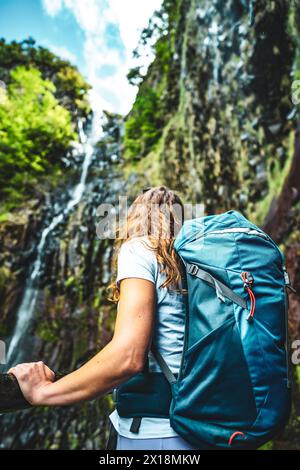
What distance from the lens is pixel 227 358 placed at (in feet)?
3.74

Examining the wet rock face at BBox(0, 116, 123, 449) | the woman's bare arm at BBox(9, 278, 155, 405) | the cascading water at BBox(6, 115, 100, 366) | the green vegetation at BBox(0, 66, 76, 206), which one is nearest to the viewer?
the woman's bare arm at BBox(9, 278, 155, 405)

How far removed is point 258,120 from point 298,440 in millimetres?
4024

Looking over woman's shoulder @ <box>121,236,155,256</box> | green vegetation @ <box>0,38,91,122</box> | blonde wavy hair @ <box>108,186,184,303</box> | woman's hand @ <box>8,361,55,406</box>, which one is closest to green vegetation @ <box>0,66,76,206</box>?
green vegetation @ <box>0,38,91,122</box>

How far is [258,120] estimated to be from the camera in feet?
17.5

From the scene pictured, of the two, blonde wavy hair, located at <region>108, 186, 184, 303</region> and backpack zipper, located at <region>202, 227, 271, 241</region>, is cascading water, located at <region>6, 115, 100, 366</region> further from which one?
backpack zipper, located at <region>202, 227, 271, 241</region>

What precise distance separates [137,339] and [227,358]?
279 millimetres

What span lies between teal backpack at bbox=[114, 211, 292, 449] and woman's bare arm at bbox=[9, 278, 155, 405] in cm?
16

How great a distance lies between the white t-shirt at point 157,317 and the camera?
1.25 m

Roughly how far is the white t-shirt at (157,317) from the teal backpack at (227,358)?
0.03m

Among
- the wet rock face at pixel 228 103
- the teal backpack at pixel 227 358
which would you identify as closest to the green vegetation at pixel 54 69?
the wet rock face at pixel 228 103

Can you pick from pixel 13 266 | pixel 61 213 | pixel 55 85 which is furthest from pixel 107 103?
pixel 13 266

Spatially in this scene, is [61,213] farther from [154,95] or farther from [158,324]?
[158,324]

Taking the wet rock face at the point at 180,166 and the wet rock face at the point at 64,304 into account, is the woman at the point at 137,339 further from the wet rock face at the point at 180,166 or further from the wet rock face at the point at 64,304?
the wet rock face at the point at 64,304

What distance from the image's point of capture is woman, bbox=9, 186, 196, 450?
3.69 feet
